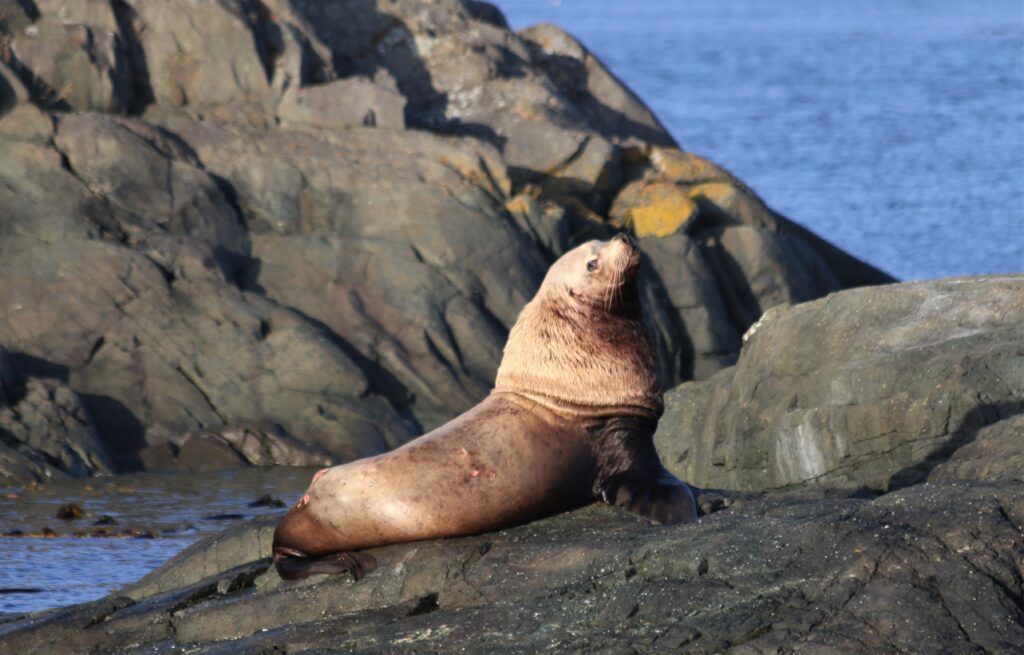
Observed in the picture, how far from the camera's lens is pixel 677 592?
582 centimetres

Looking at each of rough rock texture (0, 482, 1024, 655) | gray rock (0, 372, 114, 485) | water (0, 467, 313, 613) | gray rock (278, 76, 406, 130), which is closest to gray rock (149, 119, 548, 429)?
gray rock (278, 76, 406, 130)

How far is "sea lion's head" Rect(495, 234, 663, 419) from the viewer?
7.46 meters

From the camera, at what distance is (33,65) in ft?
56.4

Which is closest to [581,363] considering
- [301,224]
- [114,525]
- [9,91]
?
[114,525]

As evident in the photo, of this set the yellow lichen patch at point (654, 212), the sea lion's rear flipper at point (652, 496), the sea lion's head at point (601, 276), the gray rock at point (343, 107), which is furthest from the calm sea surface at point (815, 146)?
the yellow lichen patch at point (654, 212)

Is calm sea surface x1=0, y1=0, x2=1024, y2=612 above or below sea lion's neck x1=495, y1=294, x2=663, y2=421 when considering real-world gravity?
below

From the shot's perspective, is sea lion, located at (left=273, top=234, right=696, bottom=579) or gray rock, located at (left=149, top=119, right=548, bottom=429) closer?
sea lion, located at (left=273, top=234, right=696, bottom=579)

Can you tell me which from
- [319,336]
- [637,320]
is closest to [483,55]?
[319,336]

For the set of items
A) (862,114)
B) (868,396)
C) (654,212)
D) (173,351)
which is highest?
(868,396)

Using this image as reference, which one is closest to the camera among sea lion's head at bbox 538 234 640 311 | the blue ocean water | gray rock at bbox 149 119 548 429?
sea lion's head at bbox 538 234 640 311

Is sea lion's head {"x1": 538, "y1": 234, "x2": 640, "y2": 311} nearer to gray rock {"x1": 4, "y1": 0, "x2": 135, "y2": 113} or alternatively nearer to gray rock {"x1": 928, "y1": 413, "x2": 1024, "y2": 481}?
gray rock {"x1": 928, "y1": 413, "x2": 1024, "y2": 481}

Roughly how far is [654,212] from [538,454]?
11935 millimetres

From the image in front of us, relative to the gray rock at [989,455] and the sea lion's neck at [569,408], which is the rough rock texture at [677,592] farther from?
the gray rock at [989,455]

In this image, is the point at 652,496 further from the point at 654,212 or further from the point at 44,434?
the point at 654,212
